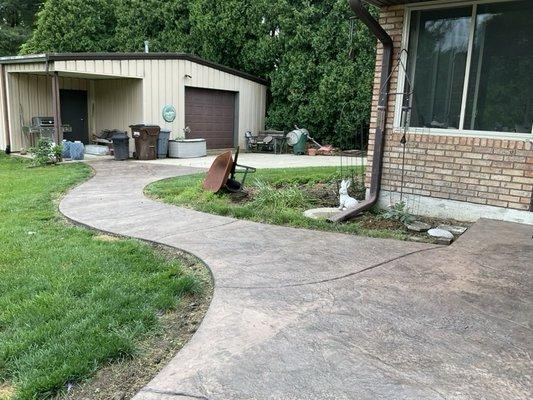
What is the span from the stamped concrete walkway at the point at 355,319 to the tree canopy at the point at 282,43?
37.8 feet

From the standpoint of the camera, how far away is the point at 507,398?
2.20 m

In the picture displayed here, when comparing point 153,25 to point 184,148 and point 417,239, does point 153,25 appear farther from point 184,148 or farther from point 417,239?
point 417,239

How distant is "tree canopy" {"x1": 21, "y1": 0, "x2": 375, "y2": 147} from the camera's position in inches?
641

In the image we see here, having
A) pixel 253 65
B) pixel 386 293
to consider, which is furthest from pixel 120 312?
pixel 253 65

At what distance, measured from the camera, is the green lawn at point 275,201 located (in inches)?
220

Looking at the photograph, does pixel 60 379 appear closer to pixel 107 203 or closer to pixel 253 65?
pixel 107 203

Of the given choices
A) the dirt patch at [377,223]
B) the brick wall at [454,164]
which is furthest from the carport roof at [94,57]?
the dirt patch at [377,223]

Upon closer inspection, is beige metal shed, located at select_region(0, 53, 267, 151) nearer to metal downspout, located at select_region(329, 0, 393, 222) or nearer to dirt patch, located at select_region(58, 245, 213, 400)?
metal downspout, located at select_region(329, 0, 393, 222)

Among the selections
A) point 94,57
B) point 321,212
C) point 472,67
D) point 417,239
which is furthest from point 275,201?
point 94,57

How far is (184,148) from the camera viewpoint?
14.4 metres

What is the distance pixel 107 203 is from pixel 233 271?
376 centimetres

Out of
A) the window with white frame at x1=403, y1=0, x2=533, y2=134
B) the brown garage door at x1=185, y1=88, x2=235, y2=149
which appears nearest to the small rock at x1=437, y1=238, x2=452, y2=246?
the window with white frame at x1=403, y1=0, x2=533, y2=134

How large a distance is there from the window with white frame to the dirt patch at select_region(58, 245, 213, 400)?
3.93 m

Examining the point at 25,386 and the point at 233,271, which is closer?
the point at 25,386
